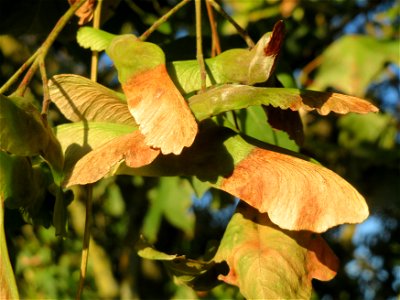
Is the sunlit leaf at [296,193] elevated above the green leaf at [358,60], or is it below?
above

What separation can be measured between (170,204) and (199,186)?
3.74ft

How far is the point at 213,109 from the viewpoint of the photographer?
768 mm

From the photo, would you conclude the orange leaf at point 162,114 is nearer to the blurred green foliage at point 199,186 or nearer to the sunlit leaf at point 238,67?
the sunlit leaf at point 238,67

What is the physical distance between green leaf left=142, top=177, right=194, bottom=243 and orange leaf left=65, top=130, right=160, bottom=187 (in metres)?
1.39

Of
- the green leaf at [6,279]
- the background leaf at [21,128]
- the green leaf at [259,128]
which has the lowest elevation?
Result: the green leaf at [259,128]

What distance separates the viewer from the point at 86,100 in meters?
0.87

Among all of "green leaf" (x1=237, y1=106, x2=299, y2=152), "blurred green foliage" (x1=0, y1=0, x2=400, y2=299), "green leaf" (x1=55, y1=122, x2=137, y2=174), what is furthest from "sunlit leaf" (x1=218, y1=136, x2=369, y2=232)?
"blurred green foliage" (x1=0, y1=0, x2=400, y2=299)

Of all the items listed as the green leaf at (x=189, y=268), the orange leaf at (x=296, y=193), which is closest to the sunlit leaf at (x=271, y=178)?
the orange leaf at (x=296, y=193)

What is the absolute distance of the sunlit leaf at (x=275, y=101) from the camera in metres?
0.76

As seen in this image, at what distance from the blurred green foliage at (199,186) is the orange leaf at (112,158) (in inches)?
16.0

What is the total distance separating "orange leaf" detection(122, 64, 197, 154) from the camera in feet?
2.36

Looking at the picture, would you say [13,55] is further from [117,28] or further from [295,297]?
[295,297]

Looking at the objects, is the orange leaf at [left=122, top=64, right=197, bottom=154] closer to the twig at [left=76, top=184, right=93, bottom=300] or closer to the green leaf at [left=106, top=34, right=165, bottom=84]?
the green leaf at [left=106, top=34, right=165, bottom=84]

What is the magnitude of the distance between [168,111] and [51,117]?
91 centimetres
